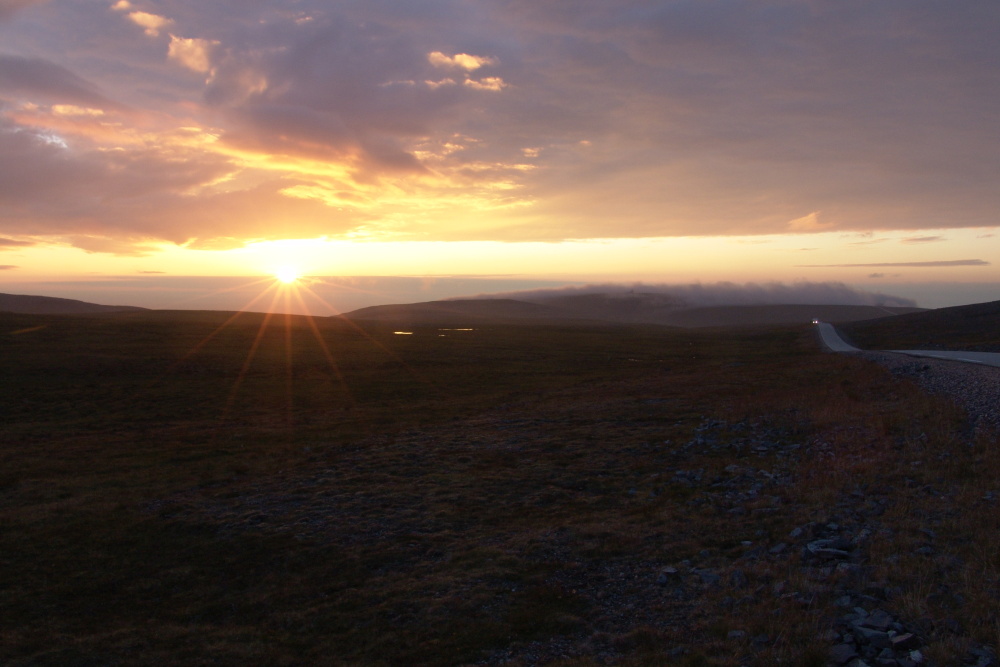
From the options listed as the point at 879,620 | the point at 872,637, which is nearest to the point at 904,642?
the point at 872,637

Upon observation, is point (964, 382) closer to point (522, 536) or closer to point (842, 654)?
point (522, 536)

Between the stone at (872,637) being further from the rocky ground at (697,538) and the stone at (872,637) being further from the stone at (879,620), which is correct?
the stone at (879,620)

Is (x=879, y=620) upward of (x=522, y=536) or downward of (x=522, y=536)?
upward

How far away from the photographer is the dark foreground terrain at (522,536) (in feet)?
31.8

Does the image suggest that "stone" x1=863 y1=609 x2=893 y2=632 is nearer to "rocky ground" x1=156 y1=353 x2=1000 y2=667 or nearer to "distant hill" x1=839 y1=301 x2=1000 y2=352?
"rocky ground" x1=156 y1=353 x2=1000 y2=667

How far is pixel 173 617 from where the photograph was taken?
12594 millimetres

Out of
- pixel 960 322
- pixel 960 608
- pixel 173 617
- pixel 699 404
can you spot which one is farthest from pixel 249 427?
pixel 960 322

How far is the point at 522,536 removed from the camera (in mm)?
15430

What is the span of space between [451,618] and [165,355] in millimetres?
67700

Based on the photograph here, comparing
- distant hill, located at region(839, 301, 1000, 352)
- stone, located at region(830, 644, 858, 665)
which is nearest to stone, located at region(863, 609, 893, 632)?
stone, located at region(830, 644, 858, 665)

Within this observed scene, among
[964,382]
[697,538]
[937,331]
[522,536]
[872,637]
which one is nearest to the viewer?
[872,637]

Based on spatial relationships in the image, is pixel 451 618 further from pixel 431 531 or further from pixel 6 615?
pixel 6 615

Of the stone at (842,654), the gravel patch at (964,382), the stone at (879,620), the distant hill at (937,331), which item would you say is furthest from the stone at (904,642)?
the distant hill at (937,331)

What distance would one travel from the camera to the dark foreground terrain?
969 centimetres
